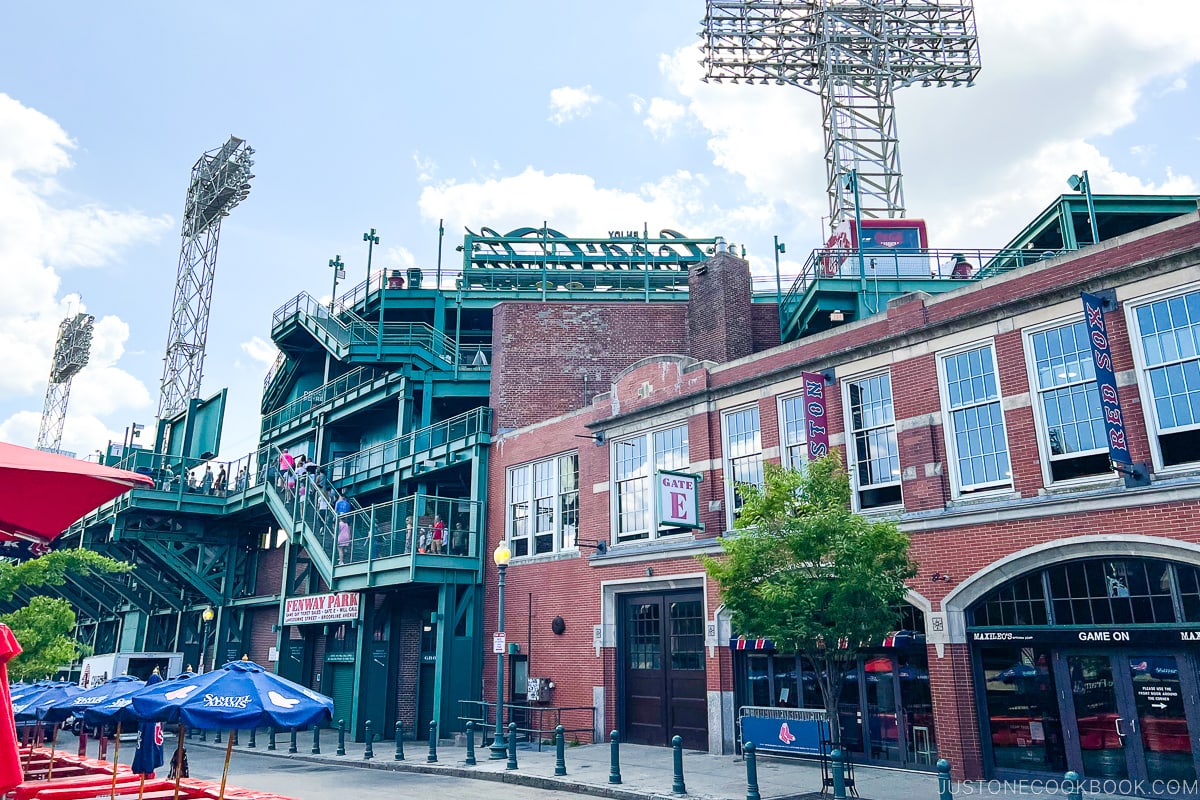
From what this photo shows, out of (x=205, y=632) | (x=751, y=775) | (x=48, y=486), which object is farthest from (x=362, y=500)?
(x=48, y=486)

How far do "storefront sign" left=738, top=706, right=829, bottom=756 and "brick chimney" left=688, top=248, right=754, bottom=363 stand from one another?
44.4 feet

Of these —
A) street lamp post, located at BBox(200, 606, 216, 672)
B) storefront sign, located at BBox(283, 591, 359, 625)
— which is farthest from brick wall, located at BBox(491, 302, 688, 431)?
street lamp post, located at BBox(200, 606, 216, 672)

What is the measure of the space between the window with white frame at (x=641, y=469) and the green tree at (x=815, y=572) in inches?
274

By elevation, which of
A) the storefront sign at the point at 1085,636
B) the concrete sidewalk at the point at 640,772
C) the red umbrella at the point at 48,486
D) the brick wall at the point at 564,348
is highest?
the brick wall at the point at 564,348

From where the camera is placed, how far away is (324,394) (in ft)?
116

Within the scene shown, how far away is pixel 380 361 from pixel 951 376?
20.4 meters

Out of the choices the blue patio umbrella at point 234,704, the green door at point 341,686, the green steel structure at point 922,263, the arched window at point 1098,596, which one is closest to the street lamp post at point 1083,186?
the green steel structure at point 922,263

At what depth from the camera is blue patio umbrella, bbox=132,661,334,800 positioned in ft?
29.9

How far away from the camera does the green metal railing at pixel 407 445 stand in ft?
89.7

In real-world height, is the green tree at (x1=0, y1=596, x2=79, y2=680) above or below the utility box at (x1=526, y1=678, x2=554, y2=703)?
above

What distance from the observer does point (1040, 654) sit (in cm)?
1438

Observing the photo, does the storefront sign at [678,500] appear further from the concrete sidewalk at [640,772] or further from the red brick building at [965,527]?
the concrete sidewalk at [640,772]

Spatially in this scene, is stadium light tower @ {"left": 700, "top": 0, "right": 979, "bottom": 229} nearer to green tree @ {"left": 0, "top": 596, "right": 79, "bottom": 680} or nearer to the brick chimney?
the brick chimney

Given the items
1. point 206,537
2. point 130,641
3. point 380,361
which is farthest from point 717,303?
point 130,641
